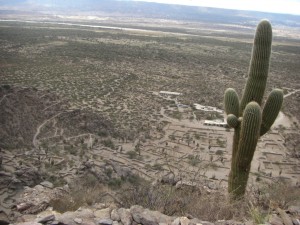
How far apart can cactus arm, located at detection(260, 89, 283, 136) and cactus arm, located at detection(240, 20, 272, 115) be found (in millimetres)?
324

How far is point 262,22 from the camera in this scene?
8.89m

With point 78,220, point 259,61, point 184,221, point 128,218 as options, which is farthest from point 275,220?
point 259,61

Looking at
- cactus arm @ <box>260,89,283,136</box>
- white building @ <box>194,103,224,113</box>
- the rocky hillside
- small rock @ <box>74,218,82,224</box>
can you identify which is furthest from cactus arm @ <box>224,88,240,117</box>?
white building @ <box>194,103,224,113</box>

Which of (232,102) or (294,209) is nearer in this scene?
(294,209)

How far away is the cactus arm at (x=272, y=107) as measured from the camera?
28.8 feet

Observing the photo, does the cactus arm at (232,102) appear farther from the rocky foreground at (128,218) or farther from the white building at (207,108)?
the white building at (207,108)

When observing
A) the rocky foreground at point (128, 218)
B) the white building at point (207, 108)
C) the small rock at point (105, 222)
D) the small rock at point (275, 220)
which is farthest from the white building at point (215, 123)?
the small rock at point (105, 222)

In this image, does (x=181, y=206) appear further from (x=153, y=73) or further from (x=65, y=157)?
(x=153, y=73)

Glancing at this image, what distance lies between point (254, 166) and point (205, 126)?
5.83 m

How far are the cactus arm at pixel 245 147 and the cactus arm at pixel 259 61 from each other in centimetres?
108

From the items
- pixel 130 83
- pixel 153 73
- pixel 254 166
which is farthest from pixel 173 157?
pixel 153 73

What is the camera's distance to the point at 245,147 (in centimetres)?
832

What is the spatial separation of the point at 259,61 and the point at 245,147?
2246 millimetres

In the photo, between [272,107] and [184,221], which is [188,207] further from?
[272,107]
